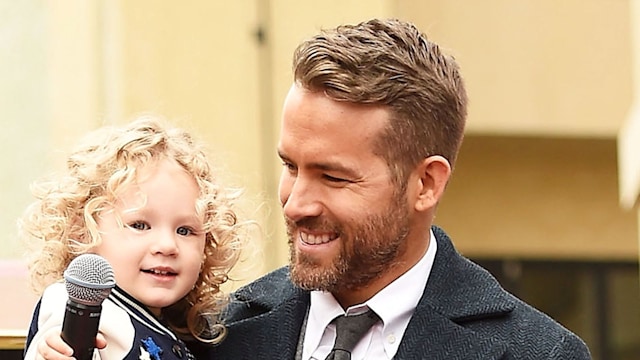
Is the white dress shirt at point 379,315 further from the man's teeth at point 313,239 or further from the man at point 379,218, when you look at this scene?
the man's teeth at point 313,239

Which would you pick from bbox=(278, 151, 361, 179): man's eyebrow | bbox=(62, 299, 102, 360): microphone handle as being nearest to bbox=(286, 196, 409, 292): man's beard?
bbox=(278, 151, 361, 179): man's eyebrow

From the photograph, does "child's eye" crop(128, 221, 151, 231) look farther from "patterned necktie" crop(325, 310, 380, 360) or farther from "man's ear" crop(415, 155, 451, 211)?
"man's ear" crop(415, 155, 451, 211)

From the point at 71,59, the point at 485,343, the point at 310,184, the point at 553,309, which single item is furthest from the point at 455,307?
the point at 553,309

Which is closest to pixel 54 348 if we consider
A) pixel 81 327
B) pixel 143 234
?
pixel 81 327

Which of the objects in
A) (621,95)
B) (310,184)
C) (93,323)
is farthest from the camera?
(621,95)

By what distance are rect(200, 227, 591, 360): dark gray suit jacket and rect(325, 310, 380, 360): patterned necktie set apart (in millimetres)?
93

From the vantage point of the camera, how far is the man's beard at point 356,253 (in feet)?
11.9

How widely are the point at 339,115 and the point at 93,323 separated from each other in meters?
0.84

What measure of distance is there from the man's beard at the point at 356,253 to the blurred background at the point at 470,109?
0.68 metres

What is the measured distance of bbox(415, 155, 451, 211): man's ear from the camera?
376 centimetres

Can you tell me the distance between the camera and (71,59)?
848cm

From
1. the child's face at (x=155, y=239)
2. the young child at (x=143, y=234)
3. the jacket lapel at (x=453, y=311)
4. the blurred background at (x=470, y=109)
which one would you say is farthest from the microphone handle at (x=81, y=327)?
the blurred background at (x=470, y=109)

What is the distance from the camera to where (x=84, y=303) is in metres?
3.00

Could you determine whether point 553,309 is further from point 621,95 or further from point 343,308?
point 343,308
